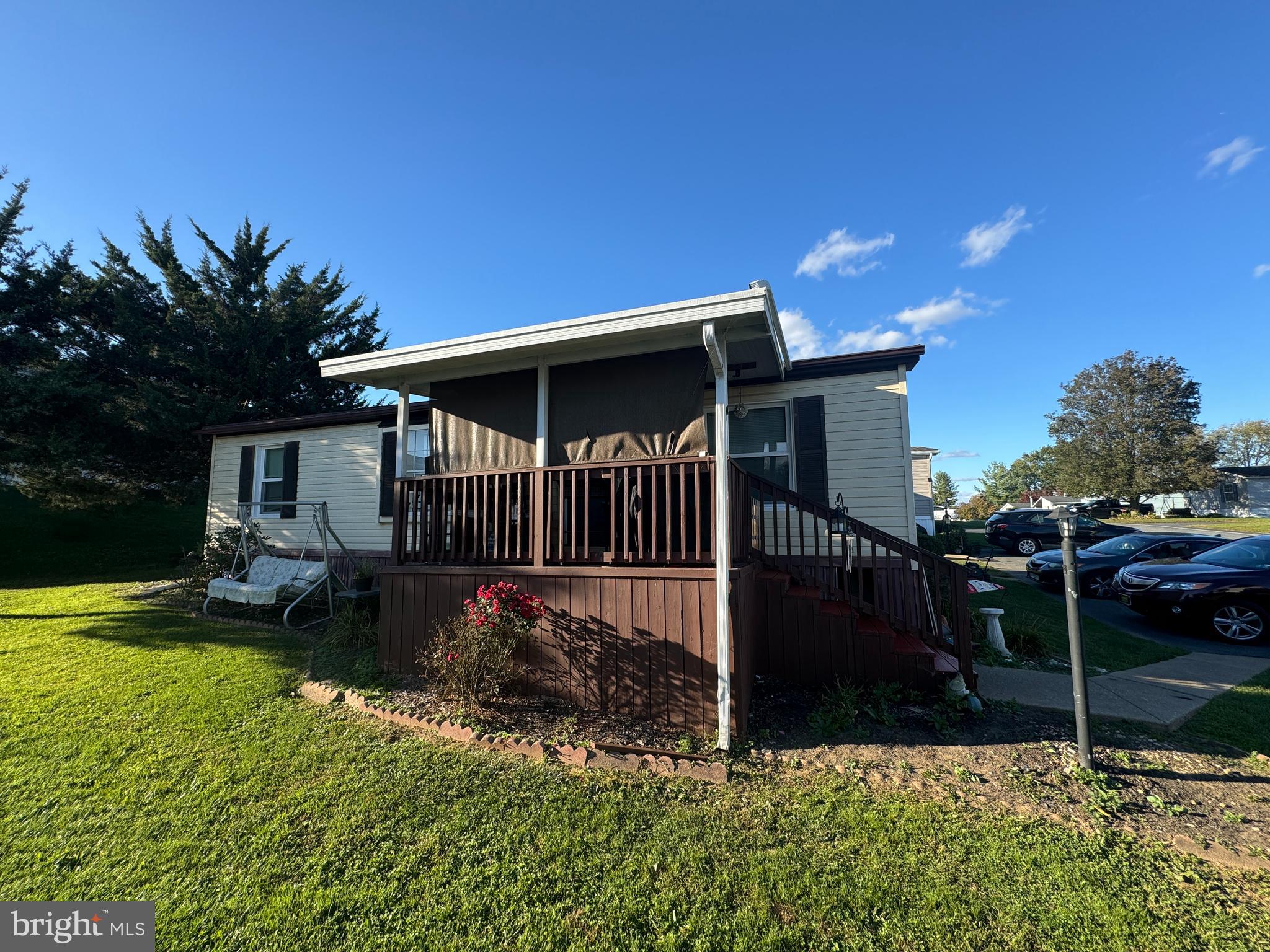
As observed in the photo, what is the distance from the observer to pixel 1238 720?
3885mm

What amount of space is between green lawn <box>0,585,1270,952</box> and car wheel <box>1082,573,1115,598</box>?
9482mm

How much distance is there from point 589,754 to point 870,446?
14.9ft

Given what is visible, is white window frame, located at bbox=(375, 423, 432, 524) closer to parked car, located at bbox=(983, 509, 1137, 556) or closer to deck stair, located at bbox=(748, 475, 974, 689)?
deck stair, located at bbox=(748, 475, 974, 689)

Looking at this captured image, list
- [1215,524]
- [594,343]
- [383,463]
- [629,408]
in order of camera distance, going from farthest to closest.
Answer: [1215,524], [383,463], [629,408], [594,343]

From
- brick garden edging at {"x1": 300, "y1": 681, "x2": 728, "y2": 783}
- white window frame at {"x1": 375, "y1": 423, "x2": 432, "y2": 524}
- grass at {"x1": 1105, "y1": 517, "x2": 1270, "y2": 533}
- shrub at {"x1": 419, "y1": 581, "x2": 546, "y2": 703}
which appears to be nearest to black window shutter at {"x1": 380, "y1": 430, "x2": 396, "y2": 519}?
white window frame at {"x1": 375, "y1": 423, "x2": 432, "y2": 524}

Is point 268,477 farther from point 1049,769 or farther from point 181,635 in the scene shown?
point 1049,769

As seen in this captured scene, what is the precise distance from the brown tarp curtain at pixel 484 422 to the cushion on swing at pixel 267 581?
3.21 metres

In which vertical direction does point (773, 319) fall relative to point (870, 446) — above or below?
above

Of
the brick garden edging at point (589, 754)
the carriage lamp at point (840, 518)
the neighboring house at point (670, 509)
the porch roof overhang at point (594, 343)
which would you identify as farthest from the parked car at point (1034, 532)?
the brick garden edging at point (589, 754)

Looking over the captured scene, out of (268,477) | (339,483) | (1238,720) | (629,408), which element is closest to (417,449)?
(339,483)

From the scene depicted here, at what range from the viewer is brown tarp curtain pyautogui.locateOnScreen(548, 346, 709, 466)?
14.5 ft

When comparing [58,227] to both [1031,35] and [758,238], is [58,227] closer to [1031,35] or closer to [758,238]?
[758,238]

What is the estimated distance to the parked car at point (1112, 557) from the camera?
9617mm

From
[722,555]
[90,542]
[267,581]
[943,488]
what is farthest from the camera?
[943,488]
